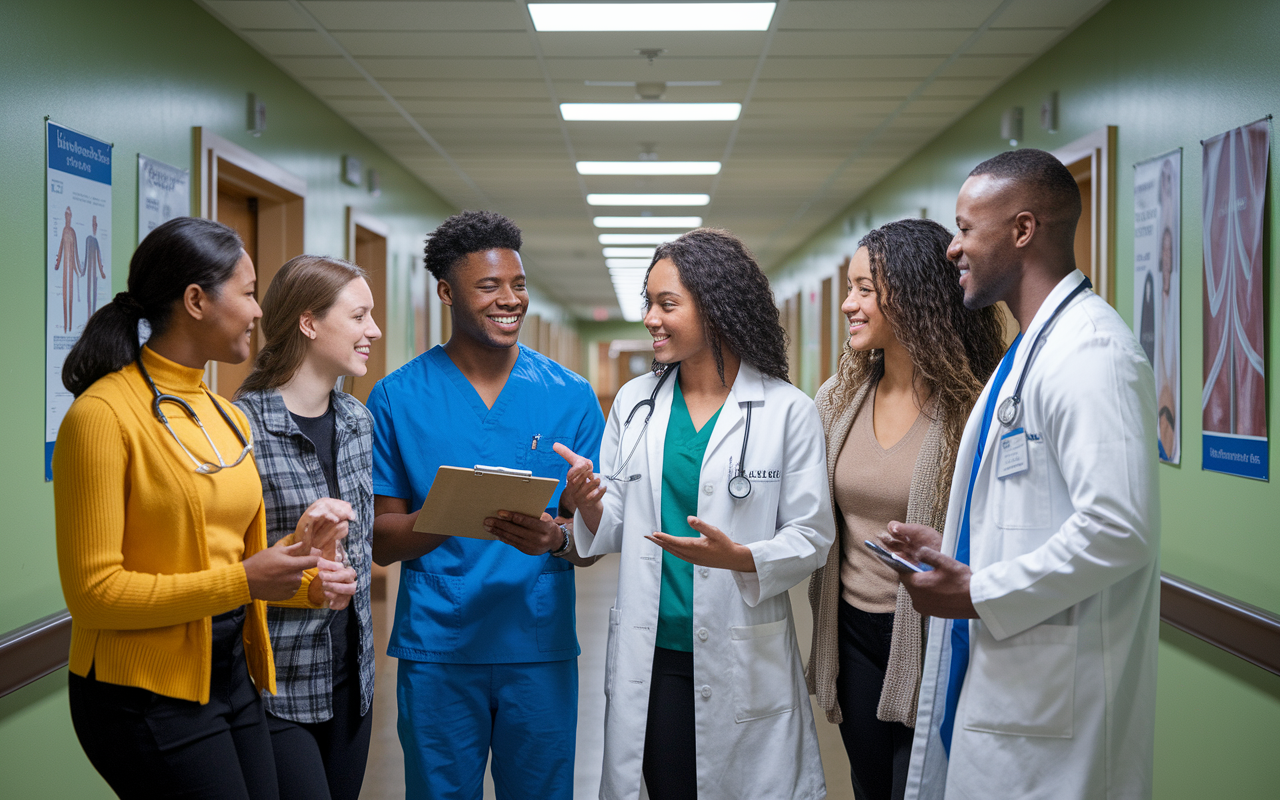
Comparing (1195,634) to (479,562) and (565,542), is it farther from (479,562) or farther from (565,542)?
(479,562)

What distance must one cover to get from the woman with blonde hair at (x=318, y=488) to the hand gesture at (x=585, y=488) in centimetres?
43

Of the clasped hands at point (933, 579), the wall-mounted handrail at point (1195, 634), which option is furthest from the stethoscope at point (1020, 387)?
the wall-mounted handrail at point (1195, 634)

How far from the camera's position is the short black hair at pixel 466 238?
2.21 meters

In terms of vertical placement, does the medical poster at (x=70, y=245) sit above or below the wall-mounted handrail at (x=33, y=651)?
above

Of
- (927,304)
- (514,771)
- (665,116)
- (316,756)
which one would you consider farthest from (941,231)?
(665,116)

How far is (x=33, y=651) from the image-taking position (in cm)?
283

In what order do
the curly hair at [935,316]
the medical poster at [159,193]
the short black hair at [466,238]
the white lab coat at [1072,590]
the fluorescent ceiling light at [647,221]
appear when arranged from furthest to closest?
the fluorescent ceiling light at [647,221]
the medical poster at [159,193]
the short black hair at [466,238]
the curly hair at [935,316]
the white lab coat at [1072,590]

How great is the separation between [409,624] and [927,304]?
133 centimetres

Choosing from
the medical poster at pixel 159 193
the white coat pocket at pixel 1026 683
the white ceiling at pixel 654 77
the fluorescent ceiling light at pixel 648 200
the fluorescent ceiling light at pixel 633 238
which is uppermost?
the fluorescent ceiling light at pixel 633 238

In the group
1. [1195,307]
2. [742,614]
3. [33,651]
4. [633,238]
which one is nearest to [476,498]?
[742,614]

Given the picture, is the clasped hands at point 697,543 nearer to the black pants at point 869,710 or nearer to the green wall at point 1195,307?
the black pants at point 869,710

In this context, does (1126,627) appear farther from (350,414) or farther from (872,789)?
(350,414)

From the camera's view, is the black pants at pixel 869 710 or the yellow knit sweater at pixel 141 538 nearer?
the yellow knit sweater at pixel 141 538

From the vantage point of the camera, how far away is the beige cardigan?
6.06 feet
